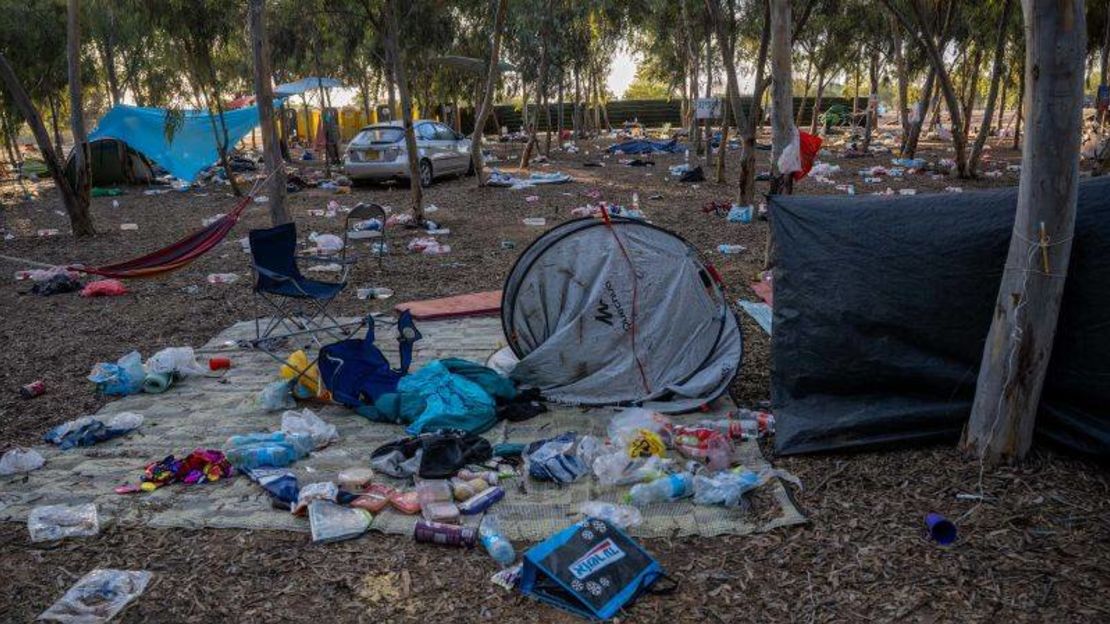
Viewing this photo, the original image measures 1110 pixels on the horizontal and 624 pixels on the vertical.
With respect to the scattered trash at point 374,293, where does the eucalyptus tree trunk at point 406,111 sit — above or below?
above

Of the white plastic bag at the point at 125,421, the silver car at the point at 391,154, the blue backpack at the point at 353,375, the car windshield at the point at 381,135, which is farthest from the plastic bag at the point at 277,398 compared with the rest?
the car windshield at the point at 381,135

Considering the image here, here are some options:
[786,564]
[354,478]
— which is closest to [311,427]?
[354,478]

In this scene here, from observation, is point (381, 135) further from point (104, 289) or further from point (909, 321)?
point (909, 321)

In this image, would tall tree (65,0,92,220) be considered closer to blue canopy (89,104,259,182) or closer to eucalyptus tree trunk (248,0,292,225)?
eucalyptus tree trunk (248,0,292,225)

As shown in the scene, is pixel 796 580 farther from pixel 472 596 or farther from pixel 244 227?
pixel 244 227

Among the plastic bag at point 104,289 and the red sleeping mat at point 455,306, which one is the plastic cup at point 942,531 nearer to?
the red sleeping mat at point 455,306

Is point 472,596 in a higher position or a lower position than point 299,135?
lower

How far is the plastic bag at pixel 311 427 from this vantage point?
4.22m

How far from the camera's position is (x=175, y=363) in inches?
207

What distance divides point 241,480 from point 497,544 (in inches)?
55.8

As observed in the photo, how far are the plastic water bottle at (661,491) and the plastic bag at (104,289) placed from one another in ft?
20.1

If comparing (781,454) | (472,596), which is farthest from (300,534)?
(781,454)

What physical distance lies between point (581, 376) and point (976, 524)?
7.55 feet

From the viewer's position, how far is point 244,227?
11.4m
